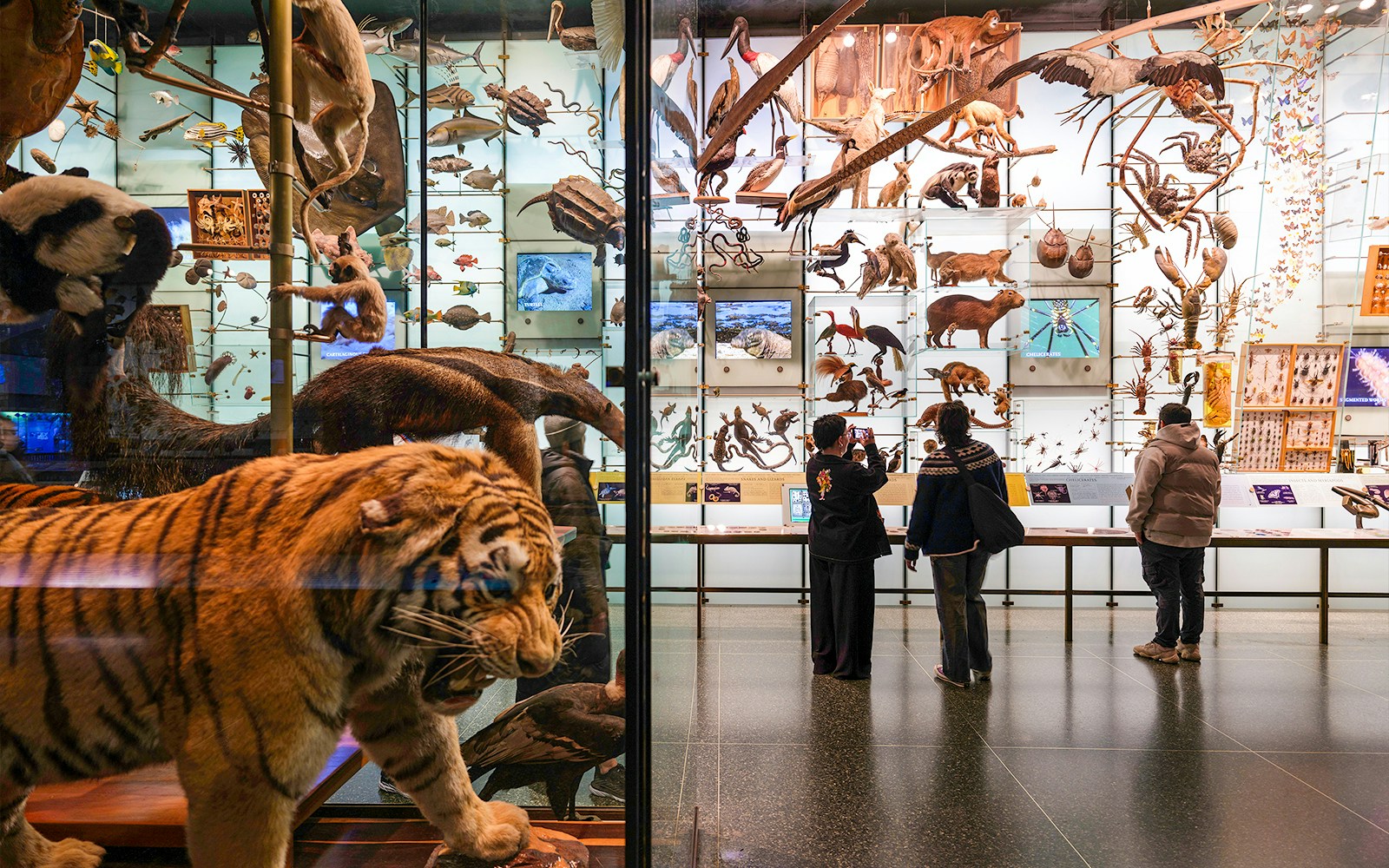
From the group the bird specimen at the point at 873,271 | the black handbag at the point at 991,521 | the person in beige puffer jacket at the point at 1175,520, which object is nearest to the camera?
the black handbag at the point at 991,521

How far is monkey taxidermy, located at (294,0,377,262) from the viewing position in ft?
3.10

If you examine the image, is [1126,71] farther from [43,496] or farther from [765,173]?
[43,496]

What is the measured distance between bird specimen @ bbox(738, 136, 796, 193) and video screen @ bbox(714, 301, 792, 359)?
1267mm

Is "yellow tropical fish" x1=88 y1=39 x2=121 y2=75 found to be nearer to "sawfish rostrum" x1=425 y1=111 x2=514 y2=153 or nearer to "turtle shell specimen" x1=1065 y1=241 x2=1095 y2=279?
"sawfish rostrum" x1=425 y1=111 x2=514 y2=153

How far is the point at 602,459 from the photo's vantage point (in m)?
1.03

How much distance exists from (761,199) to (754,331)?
132 cm

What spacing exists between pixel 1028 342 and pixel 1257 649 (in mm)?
2789

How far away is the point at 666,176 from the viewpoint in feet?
4.64

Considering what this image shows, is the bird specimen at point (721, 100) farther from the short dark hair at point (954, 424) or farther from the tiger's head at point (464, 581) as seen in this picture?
the tiger's head at point (464, 581)

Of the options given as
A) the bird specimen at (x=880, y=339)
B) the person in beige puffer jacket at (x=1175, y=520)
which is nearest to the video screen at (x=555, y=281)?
the person in beige puffer jacket at (x=1175, y=520)

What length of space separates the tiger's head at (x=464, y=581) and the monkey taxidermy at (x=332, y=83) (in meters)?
0.39

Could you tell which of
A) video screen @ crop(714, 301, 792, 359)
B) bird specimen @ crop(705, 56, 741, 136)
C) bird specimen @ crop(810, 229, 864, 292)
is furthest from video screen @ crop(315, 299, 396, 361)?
bird specimen @ crop(810, 229, 864, 292)

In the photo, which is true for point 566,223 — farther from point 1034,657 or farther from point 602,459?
point 1034,657

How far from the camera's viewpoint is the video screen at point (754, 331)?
641 cm
